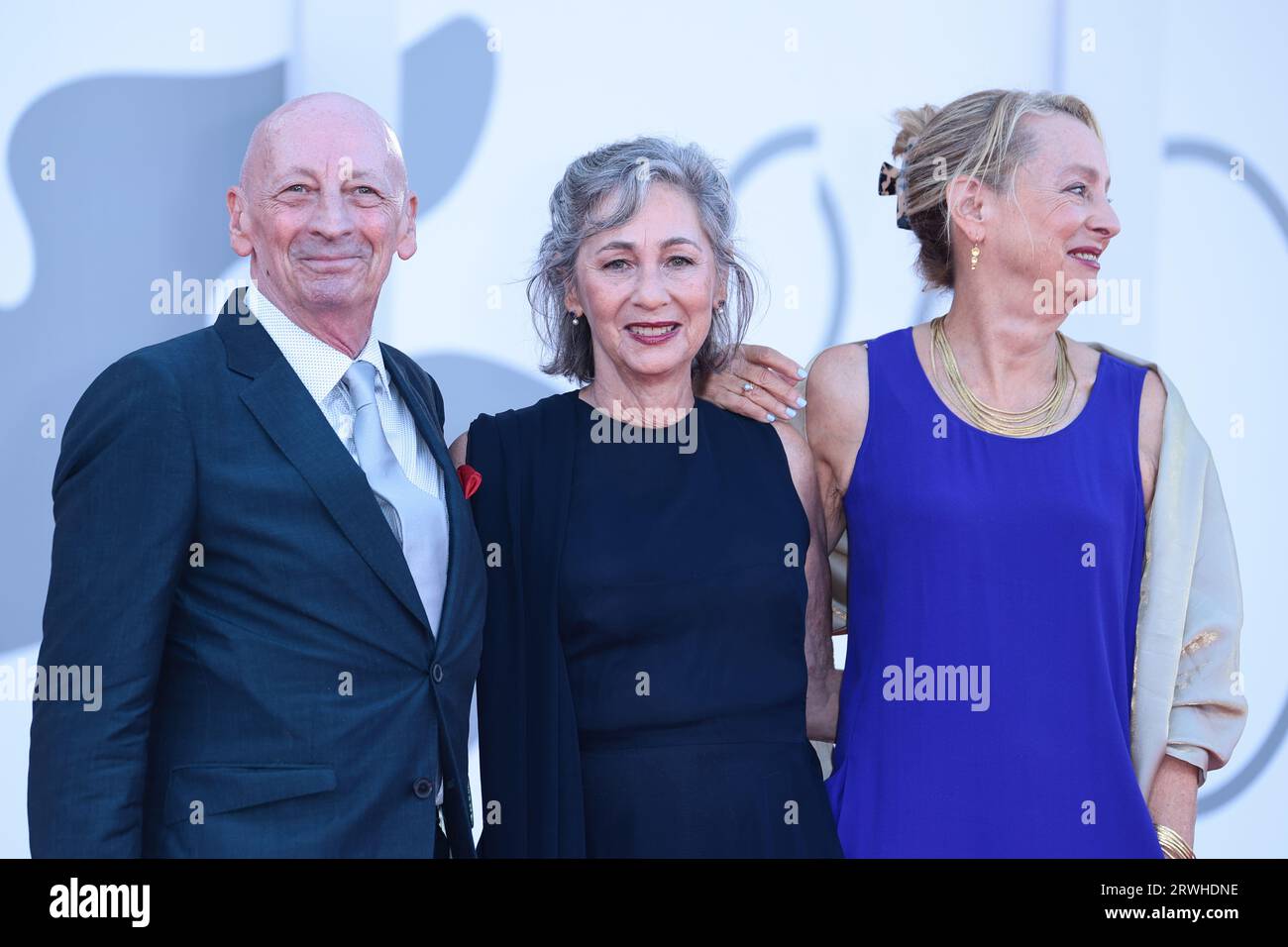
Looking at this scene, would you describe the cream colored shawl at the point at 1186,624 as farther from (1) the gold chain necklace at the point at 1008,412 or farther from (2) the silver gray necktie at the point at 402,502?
(2) the silver gray necktie at the point at 402,502

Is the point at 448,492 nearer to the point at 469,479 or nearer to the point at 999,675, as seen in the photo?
the point at 469,479

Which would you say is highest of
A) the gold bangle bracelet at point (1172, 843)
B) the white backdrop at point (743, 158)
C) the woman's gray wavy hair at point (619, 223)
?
the white backdrop at point (743, 158)

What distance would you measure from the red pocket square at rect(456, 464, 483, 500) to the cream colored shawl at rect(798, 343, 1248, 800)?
804mm

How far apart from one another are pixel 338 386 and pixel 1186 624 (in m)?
1.67

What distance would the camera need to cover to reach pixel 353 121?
2.16 meters

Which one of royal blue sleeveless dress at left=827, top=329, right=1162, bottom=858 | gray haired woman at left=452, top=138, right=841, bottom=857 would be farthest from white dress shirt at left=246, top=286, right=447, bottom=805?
royal blue sleeveless dress at left=827, top=329, right=1162, bottom=858

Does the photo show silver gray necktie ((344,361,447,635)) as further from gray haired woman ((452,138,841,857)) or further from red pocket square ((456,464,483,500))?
gray haired woman ((452,138,841,857))

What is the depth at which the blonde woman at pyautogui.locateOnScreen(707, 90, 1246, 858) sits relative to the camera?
8.05ft

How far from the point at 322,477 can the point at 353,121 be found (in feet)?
2.03

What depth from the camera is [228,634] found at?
1885 mm

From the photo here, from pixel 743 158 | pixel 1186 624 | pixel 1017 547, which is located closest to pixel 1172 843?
pixel 1186 624

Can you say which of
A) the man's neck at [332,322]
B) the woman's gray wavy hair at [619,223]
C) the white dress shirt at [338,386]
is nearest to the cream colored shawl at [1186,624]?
the woman's gray wavy hair at [619,223]

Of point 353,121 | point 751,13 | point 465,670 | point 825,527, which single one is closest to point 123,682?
point 465,670

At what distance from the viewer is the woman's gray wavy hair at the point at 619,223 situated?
2496 millimetres
